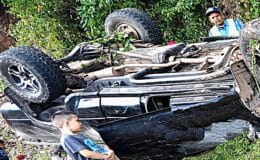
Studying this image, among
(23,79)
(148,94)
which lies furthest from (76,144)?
(23,79)

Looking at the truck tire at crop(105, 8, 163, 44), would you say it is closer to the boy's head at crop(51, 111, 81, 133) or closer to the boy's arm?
the boy's head at crop(51, 111, 81, 133)

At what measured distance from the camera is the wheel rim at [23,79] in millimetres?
5824

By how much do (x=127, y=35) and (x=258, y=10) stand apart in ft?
8.08

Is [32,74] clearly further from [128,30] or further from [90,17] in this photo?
[90,17]

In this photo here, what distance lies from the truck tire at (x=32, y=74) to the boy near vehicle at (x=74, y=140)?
3.37ft

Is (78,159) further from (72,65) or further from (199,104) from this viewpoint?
(72,65)

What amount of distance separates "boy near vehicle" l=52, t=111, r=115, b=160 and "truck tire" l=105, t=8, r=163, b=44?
7.27 feet

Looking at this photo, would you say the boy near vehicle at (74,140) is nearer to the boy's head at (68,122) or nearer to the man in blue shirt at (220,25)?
the boy's head at (68,122)

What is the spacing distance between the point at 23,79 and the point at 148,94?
150 centimetres

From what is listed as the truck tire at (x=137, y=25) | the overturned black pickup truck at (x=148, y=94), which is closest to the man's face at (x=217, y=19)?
the truck tire at (x=137, y=25)

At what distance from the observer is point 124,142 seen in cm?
551

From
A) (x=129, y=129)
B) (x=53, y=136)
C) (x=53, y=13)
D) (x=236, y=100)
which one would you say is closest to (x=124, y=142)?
(x=129, y=129)

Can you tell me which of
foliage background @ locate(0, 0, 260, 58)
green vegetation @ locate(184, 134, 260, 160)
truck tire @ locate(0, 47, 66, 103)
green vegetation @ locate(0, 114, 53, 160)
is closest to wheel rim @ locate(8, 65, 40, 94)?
truck tire @ locate(0, 47, 66, 103)

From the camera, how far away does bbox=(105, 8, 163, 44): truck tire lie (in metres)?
6.71
